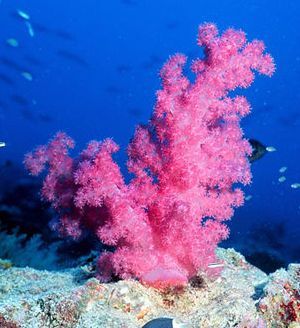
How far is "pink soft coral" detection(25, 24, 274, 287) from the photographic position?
3518 mm

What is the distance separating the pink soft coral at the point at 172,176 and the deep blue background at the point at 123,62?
9402 cm

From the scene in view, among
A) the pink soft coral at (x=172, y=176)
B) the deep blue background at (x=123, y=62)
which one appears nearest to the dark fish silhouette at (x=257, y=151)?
the pink soft coral at (x=172, y=176)

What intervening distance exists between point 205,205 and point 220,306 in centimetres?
102

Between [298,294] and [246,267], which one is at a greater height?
[246,267]

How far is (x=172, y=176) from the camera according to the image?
3760mm

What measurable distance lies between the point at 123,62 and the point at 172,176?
124m

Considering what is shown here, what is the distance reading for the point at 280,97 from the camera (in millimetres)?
117812

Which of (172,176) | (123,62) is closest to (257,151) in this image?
(172,176)

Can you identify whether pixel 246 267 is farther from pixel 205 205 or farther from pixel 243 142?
pixel 243 142

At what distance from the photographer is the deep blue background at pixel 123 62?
11288 cm

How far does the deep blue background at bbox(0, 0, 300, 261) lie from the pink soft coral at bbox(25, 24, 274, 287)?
94.0 metres

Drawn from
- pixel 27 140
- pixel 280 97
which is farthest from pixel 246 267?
pixel 27 140

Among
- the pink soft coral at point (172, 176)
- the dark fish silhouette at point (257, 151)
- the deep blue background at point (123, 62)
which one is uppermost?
the deep blue background at point (123, 62)

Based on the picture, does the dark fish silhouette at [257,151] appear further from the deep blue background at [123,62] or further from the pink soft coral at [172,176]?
the deep blue background at [123,62]
